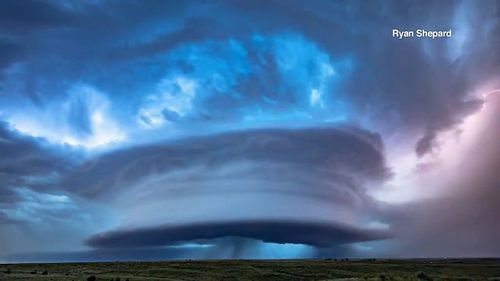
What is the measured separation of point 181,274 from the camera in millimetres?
101875

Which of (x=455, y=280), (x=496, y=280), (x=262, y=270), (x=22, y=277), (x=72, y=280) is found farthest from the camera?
(x=262, y=270)

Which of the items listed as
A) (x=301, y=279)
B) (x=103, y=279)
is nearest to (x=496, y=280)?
(x=301, y=279)

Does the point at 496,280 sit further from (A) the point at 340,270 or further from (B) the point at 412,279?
(A) the point at 340,270

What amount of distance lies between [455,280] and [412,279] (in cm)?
1647

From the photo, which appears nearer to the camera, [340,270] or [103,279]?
[103,279]

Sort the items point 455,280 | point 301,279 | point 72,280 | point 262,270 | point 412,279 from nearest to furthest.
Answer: point 412,279 → point 455,280 → point 72,280 → point 301,279 → point 262,270

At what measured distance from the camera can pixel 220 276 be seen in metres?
101

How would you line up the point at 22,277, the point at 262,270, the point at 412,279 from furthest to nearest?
the point at 262,270, the point at 22,277, the point at 412,279

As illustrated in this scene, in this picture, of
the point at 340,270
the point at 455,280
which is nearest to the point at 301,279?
the point at 340,270

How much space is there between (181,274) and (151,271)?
6774mm

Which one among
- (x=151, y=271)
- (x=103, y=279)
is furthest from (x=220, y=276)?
(x=103, y=279)

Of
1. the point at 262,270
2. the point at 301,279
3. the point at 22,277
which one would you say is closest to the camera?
the point at 22,277

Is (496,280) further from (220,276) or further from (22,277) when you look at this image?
(22,277)

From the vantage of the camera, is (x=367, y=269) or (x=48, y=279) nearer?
(x=48, y=279)
